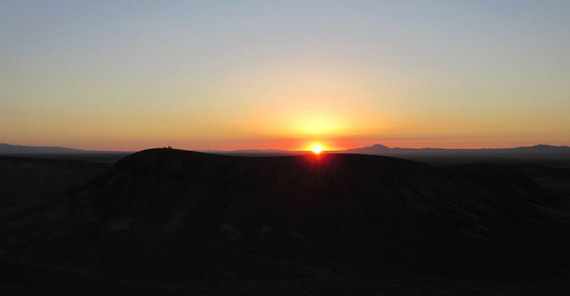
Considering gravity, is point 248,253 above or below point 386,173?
below

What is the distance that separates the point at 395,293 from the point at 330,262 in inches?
220

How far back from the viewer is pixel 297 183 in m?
30.5

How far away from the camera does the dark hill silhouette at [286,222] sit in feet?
65.4

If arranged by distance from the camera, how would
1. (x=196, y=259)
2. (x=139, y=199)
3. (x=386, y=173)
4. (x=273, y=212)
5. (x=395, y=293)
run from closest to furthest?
(x=395, y=293), (x=196, y=259), (x=273, y=212), (x=139, y=199), (x=386, y=173)

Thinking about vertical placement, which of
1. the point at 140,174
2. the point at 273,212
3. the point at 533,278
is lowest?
the point at 533,278

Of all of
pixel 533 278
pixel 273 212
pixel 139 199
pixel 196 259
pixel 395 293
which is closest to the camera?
pixel 395 293

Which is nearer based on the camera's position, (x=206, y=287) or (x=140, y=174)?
(x=206, y=287)

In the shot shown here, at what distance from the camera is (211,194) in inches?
1177

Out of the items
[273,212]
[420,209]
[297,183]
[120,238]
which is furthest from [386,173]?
[120,238]

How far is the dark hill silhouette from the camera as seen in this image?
65.4ft

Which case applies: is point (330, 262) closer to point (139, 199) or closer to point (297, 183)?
point (297, 183)

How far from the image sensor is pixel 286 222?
2558 centimetres

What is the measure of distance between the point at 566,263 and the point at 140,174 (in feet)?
94.3

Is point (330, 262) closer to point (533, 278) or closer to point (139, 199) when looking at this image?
point (533, 278)
